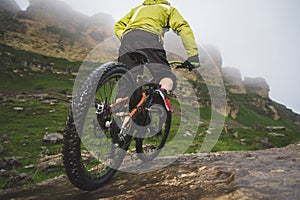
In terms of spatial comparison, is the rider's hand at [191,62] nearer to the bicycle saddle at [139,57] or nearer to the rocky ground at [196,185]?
the bicycle saddle at [139,57]

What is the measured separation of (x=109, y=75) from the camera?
2.88 meters

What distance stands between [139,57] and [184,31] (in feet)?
3.14

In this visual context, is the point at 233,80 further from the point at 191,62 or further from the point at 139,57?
the point at 139,57

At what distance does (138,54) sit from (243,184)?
243 centimetres

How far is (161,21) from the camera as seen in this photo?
4.25 meters

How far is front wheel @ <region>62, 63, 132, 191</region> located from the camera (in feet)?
7.91

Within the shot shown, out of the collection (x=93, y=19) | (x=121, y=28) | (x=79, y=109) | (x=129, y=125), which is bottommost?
(x=129, y=125)

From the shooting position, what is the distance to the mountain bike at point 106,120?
2.43 meters

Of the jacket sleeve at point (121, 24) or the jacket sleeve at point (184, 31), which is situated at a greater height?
the jacket sleeve at point (121, 24)

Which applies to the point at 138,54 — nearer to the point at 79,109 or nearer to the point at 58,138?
the point at 79,109

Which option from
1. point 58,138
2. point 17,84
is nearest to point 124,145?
point 58,138

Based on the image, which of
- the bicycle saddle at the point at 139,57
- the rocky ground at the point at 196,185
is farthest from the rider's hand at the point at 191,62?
the rocky ground at the point at 196,185

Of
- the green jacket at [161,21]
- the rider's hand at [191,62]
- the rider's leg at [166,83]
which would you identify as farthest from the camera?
the rider's leg at [166,83]

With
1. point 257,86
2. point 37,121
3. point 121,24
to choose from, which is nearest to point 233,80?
point 257,86
